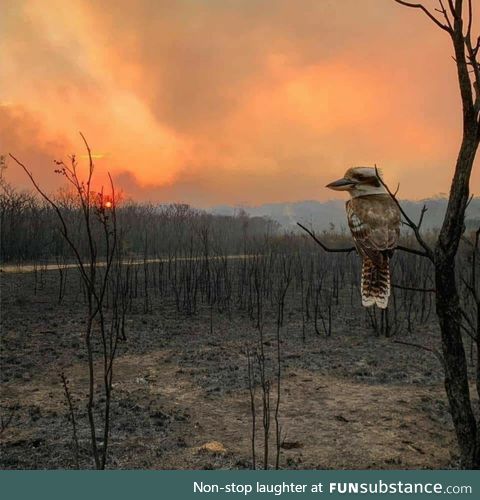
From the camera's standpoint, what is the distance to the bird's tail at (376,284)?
2037 mm

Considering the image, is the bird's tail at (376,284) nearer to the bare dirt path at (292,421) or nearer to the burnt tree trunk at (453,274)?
the burnt tree trunk at (453,274)

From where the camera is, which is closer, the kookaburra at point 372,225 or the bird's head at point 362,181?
the kookaburra at point 372,225

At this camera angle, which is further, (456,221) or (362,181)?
(456,221)

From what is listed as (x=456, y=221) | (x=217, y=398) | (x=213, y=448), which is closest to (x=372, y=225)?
(x=456, y=221)

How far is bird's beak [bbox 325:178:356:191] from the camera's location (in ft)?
7.46

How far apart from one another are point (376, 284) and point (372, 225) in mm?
347

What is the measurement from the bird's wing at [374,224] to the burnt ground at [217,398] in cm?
237

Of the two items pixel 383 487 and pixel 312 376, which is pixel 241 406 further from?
pixel 383 487

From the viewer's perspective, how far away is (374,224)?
91.0 inches

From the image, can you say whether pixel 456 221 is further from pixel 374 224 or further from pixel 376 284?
pixel 376 284

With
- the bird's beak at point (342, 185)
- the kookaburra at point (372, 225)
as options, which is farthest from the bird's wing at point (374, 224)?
the bird's beak at point (342, 185)

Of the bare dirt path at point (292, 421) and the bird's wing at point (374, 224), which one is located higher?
the bird's wing at point (374, 224)

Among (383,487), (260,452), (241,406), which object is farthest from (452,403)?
(241,406)

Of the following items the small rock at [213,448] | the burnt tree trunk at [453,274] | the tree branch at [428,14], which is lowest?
the small rock at [213,448]
